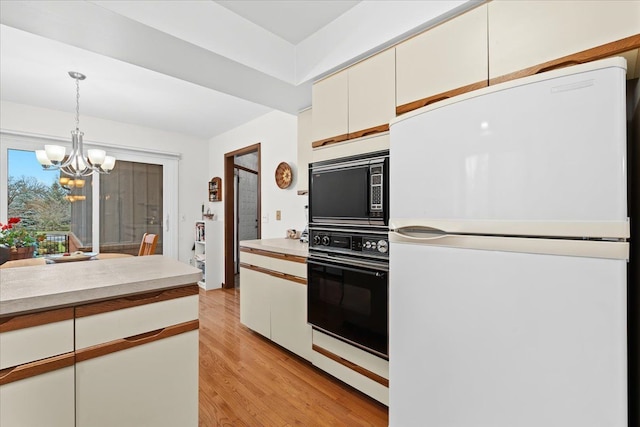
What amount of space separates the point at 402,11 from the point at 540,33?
81cm

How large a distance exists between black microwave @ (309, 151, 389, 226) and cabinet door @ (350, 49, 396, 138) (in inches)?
9.9

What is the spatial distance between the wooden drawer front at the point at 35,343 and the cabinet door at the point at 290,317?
147 centimetres

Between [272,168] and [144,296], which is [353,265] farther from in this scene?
[272,168]

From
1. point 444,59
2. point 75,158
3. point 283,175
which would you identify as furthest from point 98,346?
point 75,158

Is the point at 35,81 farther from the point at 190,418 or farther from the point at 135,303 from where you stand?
the point at 190,418

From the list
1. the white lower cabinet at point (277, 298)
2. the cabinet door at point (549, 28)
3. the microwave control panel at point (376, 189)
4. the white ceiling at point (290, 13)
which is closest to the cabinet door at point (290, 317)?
the white lower cabinet at point (277, 298)

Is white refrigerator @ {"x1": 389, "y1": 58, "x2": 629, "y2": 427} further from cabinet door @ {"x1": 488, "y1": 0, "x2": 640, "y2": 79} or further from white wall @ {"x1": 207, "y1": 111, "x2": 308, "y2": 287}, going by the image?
white wall @ {"x1": 207, "y1": 111, "x2": 308, "y2": 287}

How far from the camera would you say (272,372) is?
2.17 meters

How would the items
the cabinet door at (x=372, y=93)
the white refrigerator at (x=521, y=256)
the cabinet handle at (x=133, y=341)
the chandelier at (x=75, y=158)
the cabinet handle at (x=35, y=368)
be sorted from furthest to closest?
1. the chandelier at (x=75, y=158)
2. the cabinet door at (x=372, y=93)
3. the cabinet handle at (x=133, y=341)
4. the cabinet handle at (x=35, y=368)
5. the white refrigerator at (x=521, y=256)

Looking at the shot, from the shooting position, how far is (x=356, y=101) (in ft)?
6.52

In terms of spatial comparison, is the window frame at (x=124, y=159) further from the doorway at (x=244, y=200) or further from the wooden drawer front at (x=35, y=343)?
the wooden drawer front at (x=35, y=343)

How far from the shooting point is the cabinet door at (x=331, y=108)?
81.7 inches

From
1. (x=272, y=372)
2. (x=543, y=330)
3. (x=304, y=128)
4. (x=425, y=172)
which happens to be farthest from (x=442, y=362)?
(x=304, y=128)

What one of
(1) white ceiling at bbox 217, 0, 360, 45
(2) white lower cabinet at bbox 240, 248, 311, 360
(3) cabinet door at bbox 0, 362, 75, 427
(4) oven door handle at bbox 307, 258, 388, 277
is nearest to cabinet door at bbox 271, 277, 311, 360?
(2) white lower cabinet at bbox 240, 248, 311, 360
